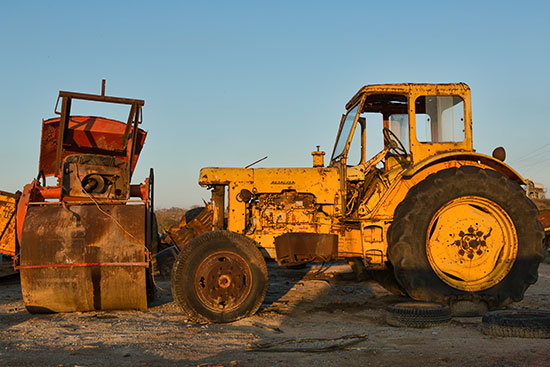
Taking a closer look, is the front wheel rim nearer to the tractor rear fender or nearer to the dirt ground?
the tractor rear fender

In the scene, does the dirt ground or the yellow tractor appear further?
the yellow tractor

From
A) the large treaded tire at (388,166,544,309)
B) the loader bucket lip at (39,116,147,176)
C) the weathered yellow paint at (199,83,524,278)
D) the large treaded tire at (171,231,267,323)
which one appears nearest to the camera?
the large treaded tire at (171,231,267,323)

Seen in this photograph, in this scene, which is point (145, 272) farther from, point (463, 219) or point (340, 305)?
point (463, 219)

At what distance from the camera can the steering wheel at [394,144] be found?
317 inches

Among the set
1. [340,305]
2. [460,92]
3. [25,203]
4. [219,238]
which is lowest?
[340,305]

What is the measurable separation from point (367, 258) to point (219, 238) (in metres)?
1.98

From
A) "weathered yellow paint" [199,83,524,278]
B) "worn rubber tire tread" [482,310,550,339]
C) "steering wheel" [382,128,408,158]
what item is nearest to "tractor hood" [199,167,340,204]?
"weathered yellow paint" [199,83,524,278]

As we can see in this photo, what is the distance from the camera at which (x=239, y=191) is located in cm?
773

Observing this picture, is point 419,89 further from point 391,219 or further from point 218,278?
point 218,278

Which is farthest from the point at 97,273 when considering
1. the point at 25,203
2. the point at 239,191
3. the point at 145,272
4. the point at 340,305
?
the point at 340,305

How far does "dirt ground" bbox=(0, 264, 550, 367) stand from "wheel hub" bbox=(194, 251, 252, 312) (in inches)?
12.3

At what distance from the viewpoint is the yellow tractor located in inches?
267

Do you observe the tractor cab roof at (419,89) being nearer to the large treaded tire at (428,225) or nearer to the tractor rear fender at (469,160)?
the tractor rear fender at (469,160)

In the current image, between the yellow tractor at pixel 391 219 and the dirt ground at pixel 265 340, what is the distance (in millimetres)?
524
